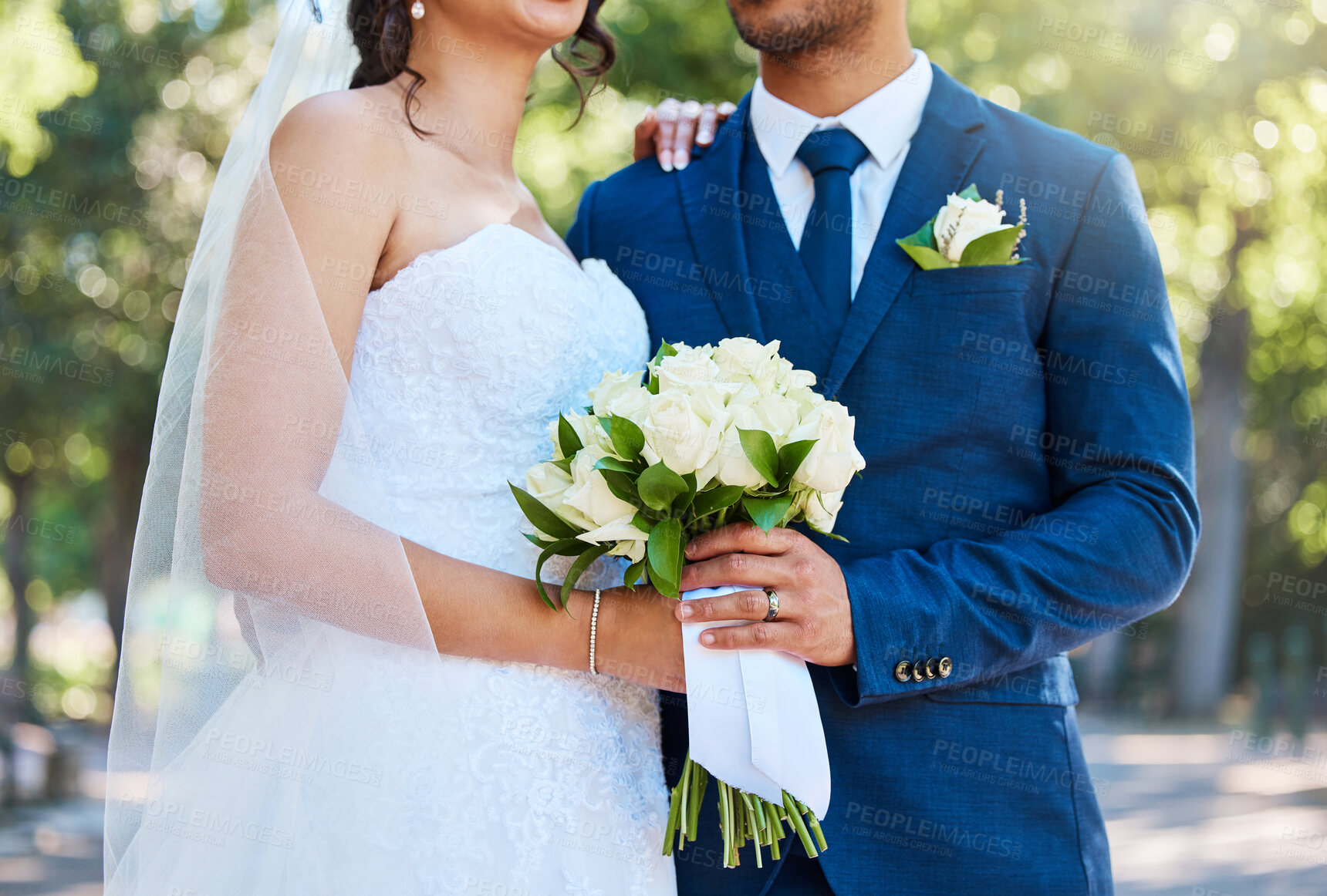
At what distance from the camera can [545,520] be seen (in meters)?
2.11

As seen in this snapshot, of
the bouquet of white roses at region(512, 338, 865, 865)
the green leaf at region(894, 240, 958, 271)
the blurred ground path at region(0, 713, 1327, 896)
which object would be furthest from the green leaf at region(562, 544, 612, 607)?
the blurred ground path at region(0, 713, 1327, 896)

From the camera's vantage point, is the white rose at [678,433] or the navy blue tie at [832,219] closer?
the white rose at [678,433]

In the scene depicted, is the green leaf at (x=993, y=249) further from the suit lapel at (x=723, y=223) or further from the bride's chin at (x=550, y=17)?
the bride's chin at (x=550, y=17)

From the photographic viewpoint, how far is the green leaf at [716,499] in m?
2.01

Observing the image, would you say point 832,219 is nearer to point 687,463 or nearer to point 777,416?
point 777,416

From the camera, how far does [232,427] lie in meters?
2.12

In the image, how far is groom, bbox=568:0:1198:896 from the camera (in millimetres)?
2346

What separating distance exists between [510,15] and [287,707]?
5.72 feet

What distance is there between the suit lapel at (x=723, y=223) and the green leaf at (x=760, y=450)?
28.6 inches
